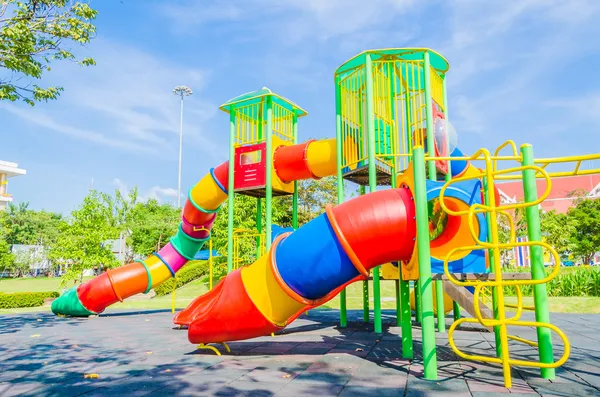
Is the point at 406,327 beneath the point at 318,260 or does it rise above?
beneath

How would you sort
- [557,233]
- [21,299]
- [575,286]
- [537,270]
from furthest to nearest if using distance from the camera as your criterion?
[557,233] < [21,299] < [575,286] < [537,270]

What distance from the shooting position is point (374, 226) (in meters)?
4.86

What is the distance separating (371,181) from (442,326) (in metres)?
3.11

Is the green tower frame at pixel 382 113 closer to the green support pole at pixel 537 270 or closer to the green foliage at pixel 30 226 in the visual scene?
the green support pole at pixel 537 270

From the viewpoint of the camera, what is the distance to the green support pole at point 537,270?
4266 mm

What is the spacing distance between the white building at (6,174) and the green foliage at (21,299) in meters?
59.0

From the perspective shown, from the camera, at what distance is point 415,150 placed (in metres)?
4.86

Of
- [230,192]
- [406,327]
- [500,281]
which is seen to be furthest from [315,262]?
[230,192]

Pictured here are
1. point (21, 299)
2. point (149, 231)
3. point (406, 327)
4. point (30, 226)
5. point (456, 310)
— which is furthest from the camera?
point (30, 226)

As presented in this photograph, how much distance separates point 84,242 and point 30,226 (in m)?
53.4

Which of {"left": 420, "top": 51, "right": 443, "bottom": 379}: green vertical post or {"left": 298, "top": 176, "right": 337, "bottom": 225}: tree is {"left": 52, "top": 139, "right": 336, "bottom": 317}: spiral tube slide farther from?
{"left": 298, "top": 176, "right": 337, "bottom": 225}: tree

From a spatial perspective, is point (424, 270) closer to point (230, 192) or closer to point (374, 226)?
point (374, 226)

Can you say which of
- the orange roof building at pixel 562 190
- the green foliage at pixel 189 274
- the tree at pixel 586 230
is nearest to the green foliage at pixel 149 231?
the green foliage at pixel 189 274

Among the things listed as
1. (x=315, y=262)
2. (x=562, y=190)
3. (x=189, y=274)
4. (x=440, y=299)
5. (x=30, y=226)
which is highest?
(x=562, y=190)
